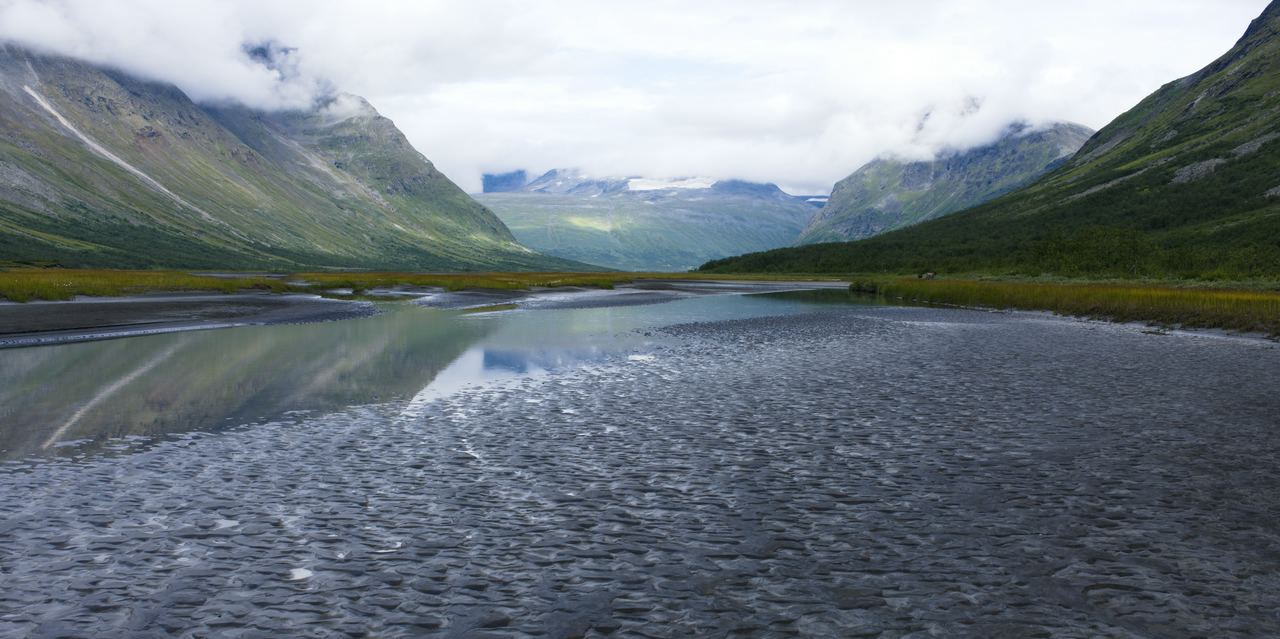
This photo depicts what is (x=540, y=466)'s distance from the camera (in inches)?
593

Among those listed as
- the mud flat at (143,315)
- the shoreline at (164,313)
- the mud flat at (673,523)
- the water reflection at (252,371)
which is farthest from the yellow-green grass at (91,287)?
the mud flat at (673,523)

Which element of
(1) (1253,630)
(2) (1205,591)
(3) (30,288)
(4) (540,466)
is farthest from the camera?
(3) (30,288)

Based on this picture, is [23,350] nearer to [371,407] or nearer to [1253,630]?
[371,407]

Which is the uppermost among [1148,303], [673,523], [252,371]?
[1148,303]

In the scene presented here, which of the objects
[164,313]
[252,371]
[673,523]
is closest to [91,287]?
[164,313]

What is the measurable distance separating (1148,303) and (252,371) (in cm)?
5883

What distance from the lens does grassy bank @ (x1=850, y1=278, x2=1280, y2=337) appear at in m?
43.2

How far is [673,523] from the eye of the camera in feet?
38.5

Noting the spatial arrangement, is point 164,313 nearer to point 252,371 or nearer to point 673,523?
point 252,371

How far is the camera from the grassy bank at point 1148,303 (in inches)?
1703

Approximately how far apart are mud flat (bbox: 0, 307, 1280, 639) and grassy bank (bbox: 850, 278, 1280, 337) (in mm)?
27490

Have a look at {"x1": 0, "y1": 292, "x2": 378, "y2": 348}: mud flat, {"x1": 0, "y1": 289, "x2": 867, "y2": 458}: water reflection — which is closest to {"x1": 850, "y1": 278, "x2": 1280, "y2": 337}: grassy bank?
A: {"x1": 0, "y1": 289, "x2": 867, "y2": 458}: water reflection

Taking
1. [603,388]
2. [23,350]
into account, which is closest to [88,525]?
[603,388]

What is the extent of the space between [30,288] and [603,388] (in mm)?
65512
